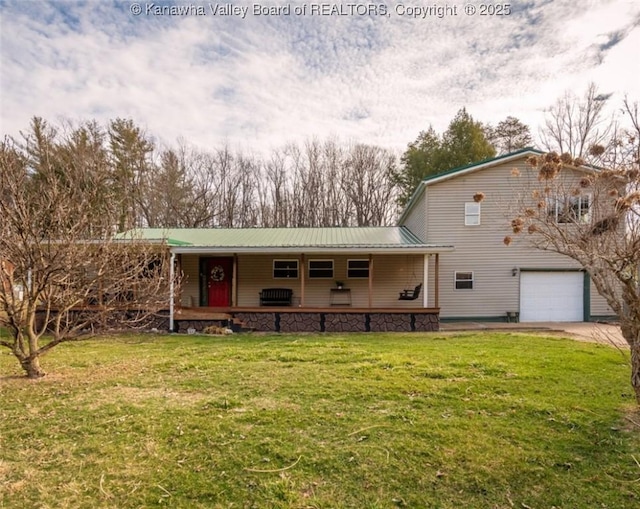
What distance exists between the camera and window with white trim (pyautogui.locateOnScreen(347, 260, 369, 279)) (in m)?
13.8

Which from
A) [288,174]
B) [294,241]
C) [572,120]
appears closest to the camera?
[572,120]

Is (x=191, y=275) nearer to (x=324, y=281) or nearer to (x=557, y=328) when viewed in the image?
(x=324, y=281)

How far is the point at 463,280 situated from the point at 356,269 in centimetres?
391

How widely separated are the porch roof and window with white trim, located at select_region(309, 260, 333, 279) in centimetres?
89

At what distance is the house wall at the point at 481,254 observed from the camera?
43.7 feet

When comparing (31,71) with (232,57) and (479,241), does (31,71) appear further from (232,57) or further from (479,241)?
(479,241)

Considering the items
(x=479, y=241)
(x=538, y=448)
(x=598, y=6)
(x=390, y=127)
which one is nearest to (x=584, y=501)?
(x=538, y=448)

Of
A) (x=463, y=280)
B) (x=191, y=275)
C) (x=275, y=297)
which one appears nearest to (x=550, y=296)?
(x=463, y=280)

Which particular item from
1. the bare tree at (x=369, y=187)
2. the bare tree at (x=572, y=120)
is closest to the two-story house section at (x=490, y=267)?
the bare tree at (x=572, y=120)

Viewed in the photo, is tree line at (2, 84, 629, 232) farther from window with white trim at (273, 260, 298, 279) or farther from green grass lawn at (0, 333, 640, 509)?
green grass lawn at (0, 333, 640, 509)

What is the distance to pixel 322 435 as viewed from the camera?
342 centimetres

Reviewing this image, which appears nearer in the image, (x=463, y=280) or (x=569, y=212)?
(x=569, y=212)

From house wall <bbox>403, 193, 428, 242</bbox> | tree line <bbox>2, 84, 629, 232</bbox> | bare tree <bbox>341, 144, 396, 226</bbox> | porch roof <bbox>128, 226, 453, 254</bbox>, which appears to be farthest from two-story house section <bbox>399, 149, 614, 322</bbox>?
bare tree <bbox>341, 144, 396, 226</bbox>

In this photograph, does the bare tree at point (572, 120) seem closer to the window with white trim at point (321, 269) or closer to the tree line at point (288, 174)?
the window with white trim at point (321, 269)
